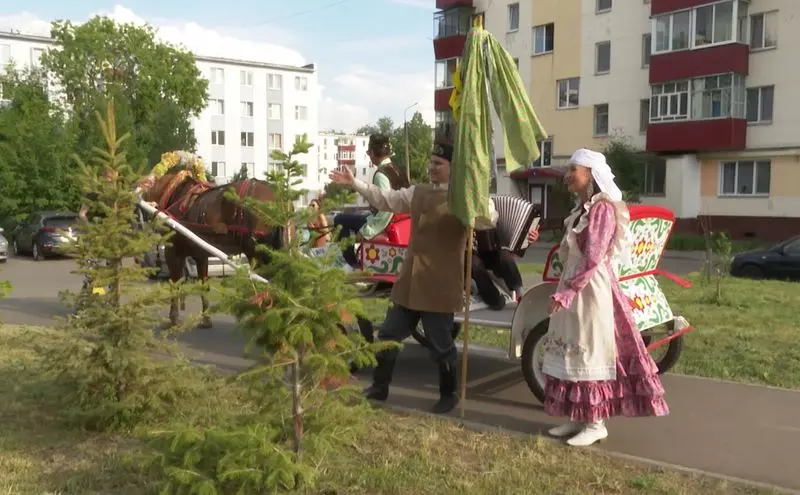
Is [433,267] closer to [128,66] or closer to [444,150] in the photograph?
[444,150]

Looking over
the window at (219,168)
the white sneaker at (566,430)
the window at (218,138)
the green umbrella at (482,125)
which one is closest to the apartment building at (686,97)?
the green umbrella at (482,125)

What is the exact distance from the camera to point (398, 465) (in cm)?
500

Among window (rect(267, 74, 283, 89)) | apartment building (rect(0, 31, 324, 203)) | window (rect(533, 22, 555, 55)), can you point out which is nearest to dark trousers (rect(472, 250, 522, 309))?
window (rect(533, 22, 555, 55))

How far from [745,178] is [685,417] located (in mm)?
29961

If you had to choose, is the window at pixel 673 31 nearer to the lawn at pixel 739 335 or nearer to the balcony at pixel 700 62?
the balcony at pixel 700 62

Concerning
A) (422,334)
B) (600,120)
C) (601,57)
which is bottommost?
(422,334)

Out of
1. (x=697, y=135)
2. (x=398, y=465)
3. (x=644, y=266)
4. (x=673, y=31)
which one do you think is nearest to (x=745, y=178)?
(x=697, y=135)

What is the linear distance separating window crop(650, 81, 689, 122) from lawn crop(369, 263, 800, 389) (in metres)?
22.2

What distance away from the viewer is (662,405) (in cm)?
530

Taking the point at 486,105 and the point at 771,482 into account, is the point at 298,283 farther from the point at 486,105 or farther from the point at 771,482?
the point at 771,482

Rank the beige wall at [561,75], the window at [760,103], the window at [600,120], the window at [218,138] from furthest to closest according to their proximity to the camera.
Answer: the window at [218,138], the beige wall at [561,75], the window at [600,120], the window at [760,103]

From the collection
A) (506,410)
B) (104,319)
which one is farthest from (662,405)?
(104,319)

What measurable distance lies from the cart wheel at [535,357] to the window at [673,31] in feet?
103

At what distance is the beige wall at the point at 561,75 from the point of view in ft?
129
